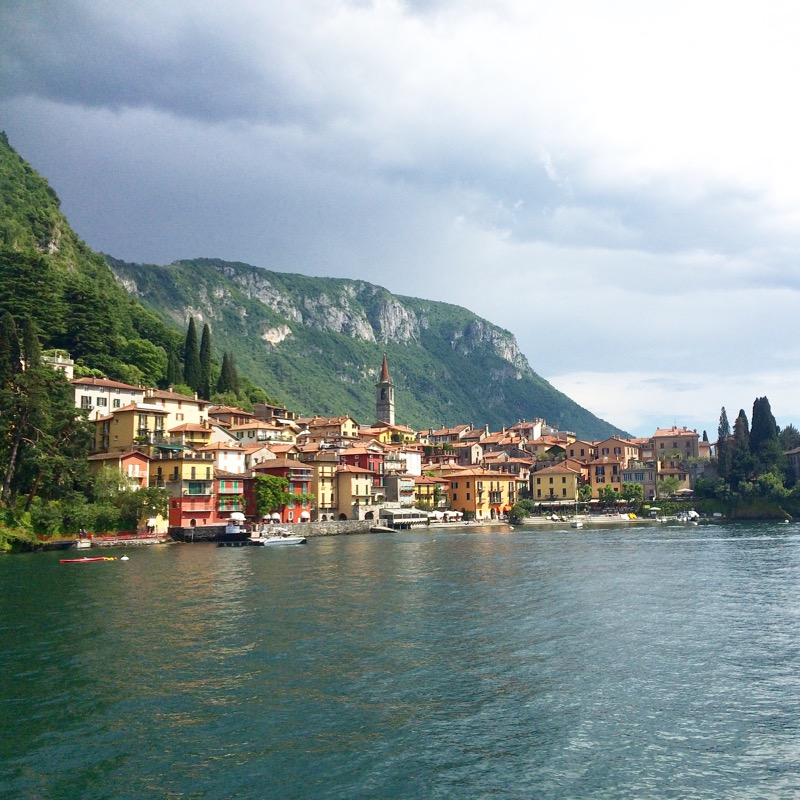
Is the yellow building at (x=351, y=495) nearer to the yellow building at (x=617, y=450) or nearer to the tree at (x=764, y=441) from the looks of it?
the yellow building at (x=617, y=450)

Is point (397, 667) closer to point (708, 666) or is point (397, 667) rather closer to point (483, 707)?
point (483, 707)

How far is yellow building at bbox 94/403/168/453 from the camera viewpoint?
275ft

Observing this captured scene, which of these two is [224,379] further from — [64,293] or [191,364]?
[64,293]

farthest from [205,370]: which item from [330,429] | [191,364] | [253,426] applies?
[330,429]

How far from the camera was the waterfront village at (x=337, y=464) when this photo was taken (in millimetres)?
81062

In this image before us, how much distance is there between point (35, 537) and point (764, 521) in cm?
9845

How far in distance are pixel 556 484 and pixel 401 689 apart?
115336 millimetres

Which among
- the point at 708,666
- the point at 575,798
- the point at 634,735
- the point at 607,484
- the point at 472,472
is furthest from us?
the point at 607,484

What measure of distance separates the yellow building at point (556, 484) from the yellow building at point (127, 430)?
70.0 metres

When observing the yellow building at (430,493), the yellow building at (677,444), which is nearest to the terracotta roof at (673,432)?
the yellow building at (677,444)

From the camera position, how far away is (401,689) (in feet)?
69.0

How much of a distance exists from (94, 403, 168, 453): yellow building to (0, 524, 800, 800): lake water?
42877mm

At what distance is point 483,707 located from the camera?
19.4 meters

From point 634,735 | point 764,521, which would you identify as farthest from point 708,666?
point 764,521
